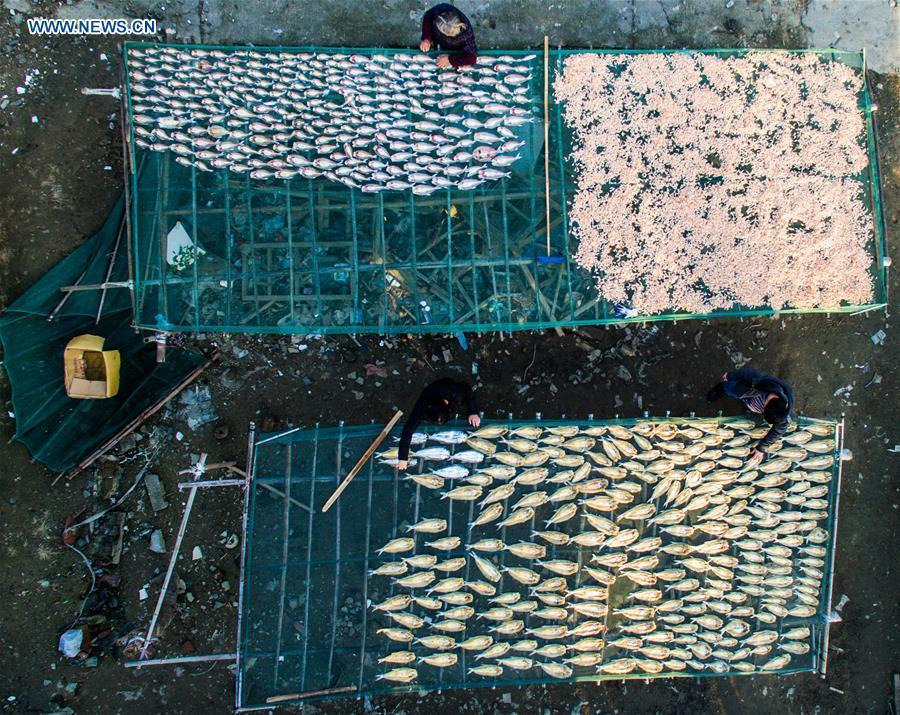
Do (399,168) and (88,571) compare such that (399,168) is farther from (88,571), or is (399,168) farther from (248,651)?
(88,571)

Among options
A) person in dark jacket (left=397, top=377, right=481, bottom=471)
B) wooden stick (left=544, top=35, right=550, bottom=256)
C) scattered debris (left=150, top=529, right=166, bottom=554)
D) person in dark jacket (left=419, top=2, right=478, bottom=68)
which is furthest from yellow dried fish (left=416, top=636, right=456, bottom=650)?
person in dark jacket (left=419, top=2, right=478, bottom=68)

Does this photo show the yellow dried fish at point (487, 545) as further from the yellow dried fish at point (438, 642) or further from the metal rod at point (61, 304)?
the metal rod at point (61, 304)

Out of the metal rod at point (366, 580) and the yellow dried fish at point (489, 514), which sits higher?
the yellow dried fish at point (489, 514)

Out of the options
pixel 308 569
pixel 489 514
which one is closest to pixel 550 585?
pixel 489 514

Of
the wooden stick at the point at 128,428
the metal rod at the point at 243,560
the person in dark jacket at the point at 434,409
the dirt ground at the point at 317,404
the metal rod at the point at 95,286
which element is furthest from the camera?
the dirt ground at the point at 317,404

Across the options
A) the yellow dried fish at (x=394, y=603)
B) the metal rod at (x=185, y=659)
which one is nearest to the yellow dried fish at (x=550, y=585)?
the yellow dried fish at (x=394, y=603)

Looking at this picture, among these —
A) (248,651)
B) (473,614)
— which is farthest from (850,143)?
(248,651)

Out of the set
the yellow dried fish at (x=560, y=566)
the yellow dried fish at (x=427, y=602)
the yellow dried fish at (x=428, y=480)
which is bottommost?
the yellow dried fish at (x=427, y=602)
